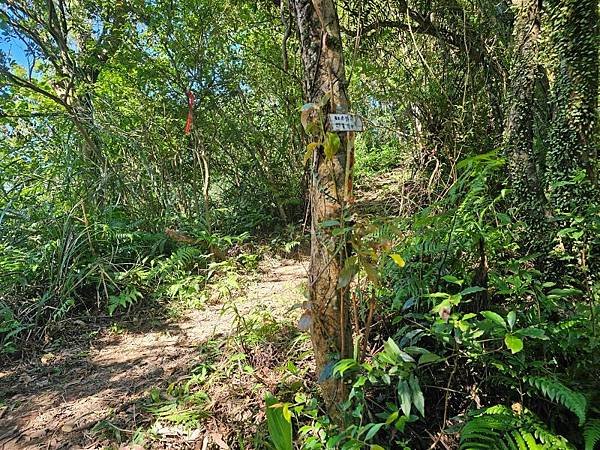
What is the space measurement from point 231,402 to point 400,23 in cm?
397

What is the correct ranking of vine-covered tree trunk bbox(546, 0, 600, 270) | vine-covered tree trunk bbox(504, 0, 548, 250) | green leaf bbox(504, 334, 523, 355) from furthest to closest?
vine-covered tree trunk bbox(504, 0, 548, 250) < vine-covered tree trunk bbox(546, 0, 600, 270) < green leaf bbox(504, 334, 523, 355)

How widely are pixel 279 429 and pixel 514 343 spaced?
1159 mm

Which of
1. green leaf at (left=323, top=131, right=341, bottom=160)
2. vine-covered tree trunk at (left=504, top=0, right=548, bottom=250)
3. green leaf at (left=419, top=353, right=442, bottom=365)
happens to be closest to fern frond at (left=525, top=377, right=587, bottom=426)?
green leaf at (left=419, top=353, right=442, bottom=365)

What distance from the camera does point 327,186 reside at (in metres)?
1.83

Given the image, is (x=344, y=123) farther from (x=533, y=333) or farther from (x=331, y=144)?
(x=533, y=333)

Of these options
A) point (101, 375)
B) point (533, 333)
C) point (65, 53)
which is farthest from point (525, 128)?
point (65, 53)

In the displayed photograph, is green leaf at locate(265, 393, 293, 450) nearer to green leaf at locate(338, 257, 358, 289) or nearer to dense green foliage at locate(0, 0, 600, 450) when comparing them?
dense green foliage at locate(0, 0, 600, 450)

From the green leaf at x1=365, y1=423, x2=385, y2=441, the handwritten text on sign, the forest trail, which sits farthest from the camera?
the forest trail

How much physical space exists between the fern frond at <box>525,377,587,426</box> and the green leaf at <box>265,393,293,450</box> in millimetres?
1119

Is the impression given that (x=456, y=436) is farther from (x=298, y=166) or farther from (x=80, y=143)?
(x=80, y=143)

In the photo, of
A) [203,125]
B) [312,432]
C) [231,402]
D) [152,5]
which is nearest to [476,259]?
[312,432]

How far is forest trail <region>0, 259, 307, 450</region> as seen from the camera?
241cm

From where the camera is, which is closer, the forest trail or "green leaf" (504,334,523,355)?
"green leaf" (504,334,523,355)

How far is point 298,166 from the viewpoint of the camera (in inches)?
223
